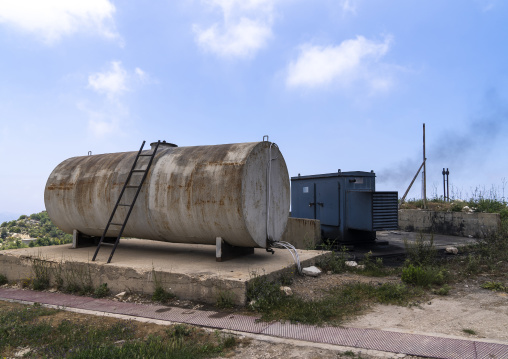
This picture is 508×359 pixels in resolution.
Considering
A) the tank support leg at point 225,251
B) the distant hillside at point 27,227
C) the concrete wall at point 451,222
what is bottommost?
the distant hillside at point 27,227

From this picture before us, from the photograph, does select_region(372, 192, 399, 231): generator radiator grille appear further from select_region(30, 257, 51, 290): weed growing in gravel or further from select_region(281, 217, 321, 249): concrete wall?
select_region(30, 257, 51, 290): weed growing in gravel

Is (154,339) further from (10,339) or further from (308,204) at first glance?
(308,204)

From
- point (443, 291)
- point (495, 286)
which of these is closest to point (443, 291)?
point (443, 291)

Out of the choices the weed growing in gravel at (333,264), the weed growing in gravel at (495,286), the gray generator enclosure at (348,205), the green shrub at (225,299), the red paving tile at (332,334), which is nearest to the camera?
the red paving tile at (332,334)

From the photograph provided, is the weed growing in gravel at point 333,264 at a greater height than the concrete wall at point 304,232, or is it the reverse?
the concrete wall at point 304,232

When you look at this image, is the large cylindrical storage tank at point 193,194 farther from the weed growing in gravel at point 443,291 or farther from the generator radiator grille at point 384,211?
the generator radiator grille at point 384,211

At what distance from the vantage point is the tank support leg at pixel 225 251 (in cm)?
692

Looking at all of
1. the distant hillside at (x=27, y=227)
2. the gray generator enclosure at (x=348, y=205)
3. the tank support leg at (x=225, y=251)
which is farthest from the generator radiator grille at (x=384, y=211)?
the distant hillside at (x=27, y=227)

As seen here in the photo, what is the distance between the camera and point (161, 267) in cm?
654

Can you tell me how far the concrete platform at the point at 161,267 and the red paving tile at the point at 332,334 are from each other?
459mm

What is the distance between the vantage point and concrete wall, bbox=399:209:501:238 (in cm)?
1259

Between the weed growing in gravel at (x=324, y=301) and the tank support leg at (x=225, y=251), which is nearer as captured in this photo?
the weed growing in gravel at (x=324, y=301)

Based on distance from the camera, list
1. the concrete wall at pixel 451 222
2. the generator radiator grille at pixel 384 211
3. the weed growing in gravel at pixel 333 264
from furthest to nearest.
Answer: the concrete wall at pixel 451 222, the generator radiator grille at pixel 384 211, the weed growing in gravel at pixel 333 264

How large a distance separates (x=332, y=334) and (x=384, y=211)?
6.76 metres
